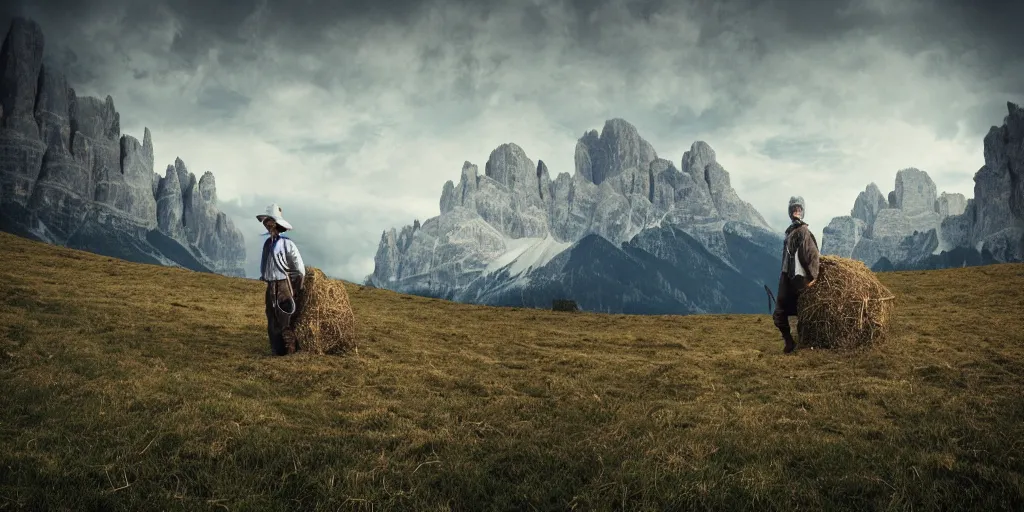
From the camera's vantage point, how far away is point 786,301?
1485 centimetres

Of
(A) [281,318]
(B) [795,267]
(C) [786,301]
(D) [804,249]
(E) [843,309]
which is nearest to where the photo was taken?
(A) [281,318]

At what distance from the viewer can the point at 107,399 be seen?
25.0 ft

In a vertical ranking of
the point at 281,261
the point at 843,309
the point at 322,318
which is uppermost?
the point at 281,261

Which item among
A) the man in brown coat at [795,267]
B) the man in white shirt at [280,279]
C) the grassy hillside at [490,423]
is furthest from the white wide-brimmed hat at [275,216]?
the man in brown coat at [795,267]

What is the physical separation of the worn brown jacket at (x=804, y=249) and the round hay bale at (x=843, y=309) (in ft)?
1.66

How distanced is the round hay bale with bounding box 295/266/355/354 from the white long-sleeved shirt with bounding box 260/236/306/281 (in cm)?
56

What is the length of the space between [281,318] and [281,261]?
1.39 metres

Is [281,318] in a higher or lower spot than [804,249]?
lower

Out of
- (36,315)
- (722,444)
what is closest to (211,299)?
(36,315)

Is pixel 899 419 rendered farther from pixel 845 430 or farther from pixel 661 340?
pixel 661 340

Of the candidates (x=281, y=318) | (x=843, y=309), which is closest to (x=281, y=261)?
(x=281, y=318)

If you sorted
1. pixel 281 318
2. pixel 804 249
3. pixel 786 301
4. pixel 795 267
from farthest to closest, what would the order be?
pixel 786 301 < pixel 795 267 < pixel 804 249 < pixel 281 318

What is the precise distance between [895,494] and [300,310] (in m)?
12.5

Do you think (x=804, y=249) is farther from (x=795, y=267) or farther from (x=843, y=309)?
(x=843, y=309)
